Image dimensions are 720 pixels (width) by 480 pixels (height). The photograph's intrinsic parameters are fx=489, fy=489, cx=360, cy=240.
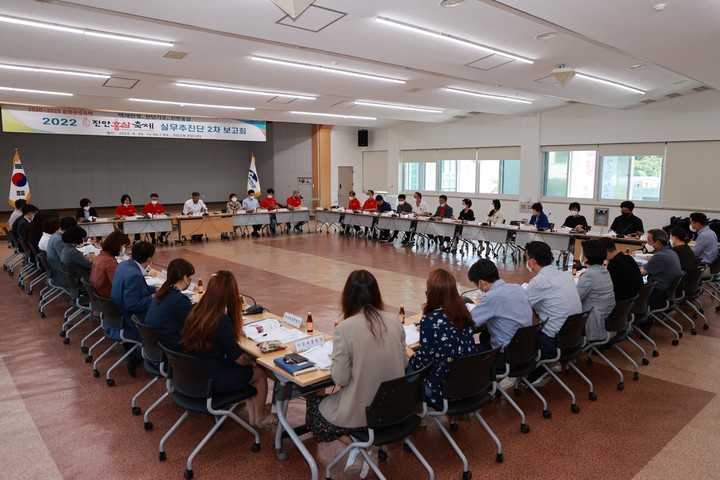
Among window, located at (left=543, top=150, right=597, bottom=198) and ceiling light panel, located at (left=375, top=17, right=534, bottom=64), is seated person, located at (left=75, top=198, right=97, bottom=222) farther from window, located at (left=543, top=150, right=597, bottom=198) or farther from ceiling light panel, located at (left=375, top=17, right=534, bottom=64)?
window, located at (left=543, top=150, right=597, bottom=198)

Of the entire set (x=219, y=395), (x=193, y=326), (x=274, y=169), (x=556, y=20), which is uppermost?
(x=556, y=20)

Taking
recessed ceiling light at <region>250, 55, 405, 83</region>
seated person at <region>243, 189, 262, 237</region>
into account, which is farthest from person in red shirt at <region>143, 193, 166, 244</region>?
recessed ceiling light at <region>250, 55, 405, 83</region>

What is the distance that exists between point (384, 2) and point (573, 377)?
371 cm

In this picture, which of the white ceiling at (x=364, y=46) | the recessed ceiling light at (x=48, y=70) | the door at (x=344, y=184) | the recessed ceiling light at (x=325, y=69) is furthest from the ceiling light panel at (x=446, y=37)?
the door at (x=344, y=184)

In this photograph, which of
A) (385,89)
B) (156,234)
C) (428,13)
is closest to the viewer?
(428,13)

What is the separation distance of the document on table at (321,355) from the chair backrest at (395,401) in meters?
0.50

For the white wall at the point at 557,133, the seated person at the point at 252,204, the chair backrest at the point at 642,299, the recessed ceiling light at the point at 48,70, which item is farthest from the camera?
the seated person at the point at 252,204

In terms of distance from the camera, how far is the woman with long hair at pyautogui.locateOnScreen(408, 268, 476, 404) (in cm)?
281

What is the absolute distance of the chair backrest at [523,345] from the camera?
323 cm

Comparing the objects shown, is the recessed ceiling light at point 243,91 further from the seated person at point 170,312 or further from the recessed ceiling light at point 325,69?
the seated person at point 170,312

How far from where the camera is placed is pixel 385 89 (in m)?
8.80

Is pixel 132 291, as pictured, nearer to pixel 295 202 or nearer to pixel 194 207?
pixel 194 207

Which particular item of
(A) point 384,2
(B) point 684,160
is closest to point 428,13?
(A) point 384,2

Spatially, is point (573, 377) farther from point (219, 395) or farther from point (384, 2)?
point (384, 2)
